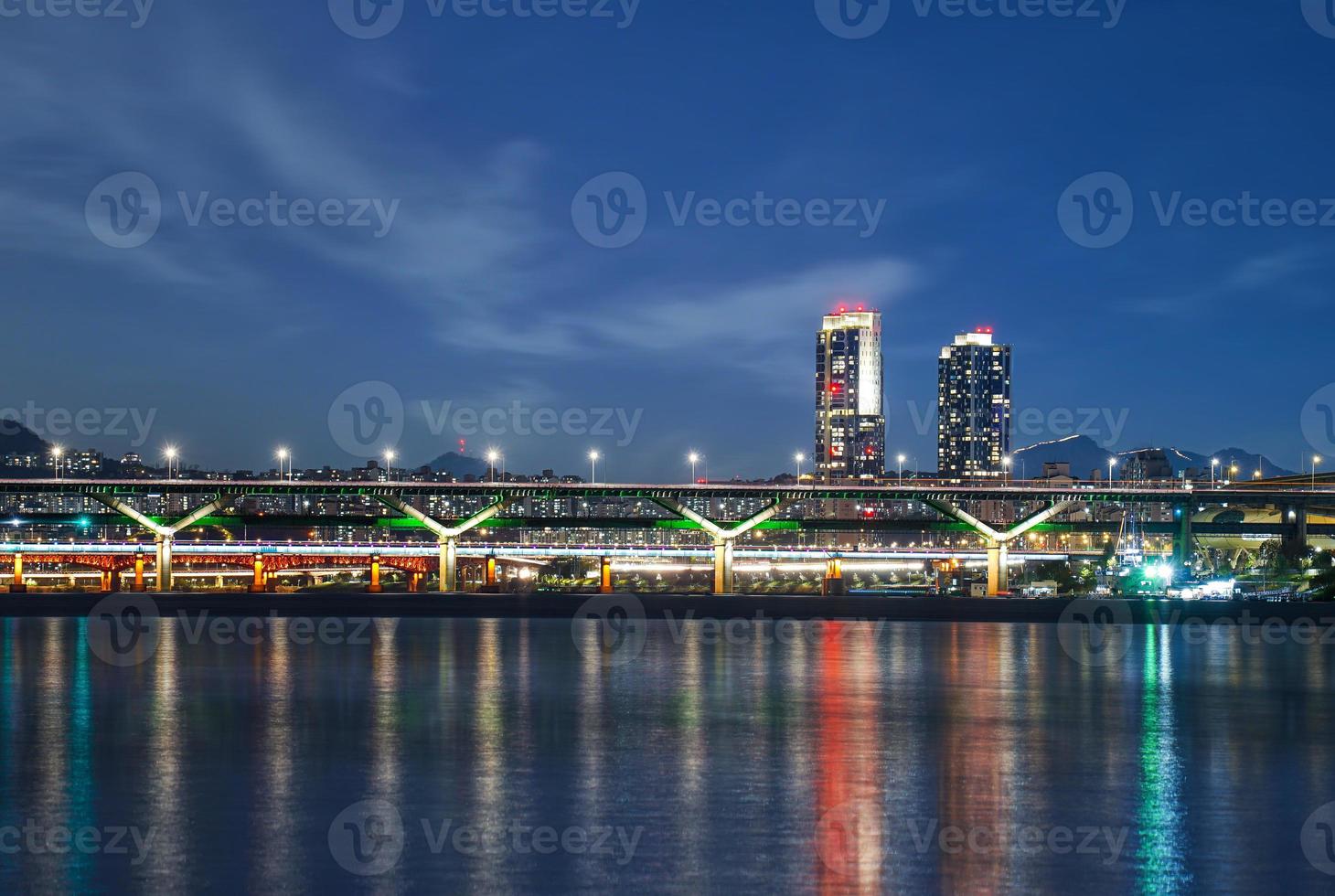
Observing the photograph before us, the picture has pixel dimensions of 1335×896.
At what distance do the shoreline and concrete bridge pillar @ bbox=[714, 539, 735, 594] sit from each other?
22985 mm

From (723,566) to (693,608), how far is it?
1542 inches

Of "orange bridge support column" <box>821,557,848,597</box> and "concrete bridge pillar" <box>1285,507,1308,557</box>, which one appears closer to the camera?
"orange bridge support column" <box>821,557,848,597</box>

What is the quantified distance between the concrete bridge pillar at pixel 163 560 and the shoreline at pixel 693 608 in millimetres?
23791

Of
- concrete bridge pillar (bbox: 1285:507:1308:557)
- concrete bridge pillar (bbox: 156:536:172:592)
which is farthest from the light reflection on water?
concrete bridge pillar (bbox: 1285:507:1308:557)

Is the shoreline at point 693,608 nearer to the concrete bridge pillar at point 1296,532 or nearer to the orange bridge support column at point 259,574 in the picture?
the concrete bridge pillar at point 1296,532

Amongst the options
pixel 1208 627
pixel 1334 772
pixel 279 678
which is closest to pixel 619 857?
pixel 1334 772

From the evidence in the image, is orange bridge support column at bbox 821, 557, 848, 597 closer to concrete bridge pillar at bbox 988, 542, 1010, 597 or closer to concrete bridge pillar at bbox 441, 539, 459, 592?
concrete bridge pillar at bbox 988, 542, 1010, 597

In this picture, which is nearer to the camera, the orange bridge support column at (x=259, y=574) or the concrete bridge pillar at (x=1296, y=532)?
the concrete bridge pillar at (x=1296, y=532)

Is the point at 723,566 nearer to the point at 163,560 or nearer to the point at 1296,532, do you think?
the point at 163,560

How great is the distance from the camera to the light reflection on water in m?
15.9

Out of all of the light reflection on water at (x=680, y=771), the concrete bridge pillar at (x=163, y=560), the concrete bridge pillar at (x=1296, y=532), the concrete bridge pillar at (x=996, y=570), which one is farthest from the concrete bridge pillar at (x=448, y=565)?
the light reflection on water at (x=680, y=771)

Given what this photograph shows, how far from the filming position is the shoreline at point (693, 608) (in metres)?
78.2

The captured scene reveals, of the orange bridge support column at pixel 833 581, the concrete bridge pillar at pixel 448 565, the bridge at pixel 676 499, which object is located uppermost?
the bridge at pixel 676 499

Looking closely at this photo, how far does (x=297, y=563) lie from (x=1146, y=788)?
17143 cm
